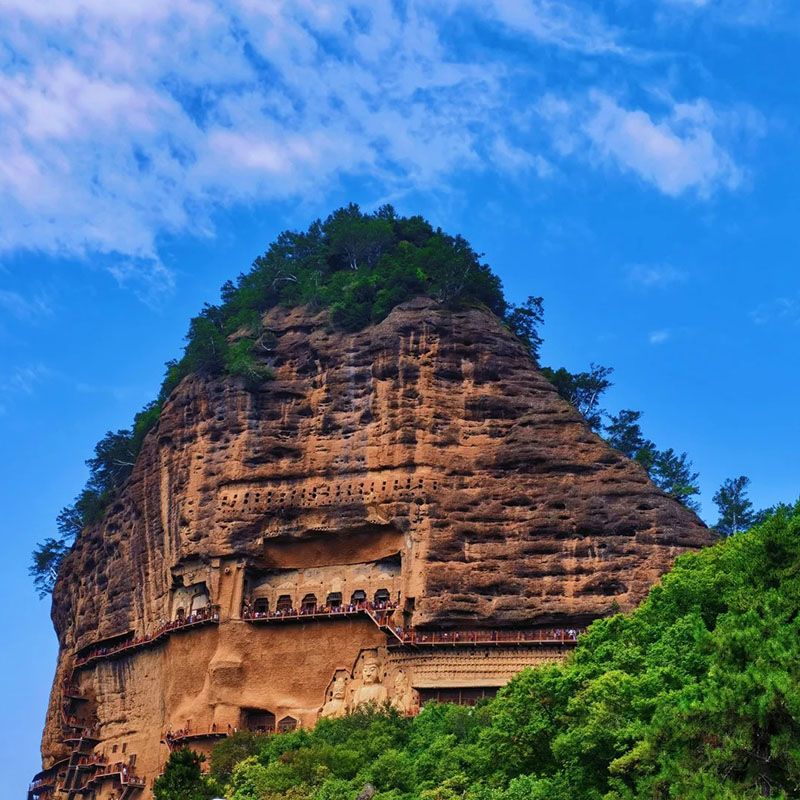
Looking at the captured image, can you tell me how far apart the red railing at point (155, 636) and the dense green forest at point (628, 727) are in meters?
7.38

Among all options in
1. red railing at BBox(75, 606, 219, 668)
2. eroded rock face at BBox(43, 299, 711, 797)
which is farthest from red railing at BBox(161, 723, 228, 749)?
red railing at BBox(75, 606, 219, 668)

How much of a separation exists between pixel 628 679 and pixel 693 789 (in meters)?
6.43

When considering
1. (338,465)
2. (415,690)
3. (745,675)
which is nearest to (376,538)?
(338,465)

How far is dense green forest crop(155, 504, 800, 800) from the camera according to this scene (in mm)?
19797

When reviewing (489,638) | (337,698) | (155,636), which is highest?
(155,636)

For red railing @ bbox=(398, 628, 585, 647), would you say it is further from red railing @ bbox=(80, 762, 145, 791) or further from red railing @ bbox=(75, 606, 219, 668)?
red railing @ bbox=(80, 762, 145, 791)

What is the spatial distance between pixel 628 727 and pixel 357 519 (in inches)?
940

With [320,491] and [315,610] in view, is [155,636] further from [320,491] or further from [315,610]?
[320,491]

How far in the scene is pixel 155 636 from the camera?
165ft

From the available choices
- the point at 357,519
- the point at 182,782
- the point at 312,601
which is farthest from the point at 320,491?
the point at 182,782

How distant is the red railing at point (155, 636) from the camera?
4809 cm

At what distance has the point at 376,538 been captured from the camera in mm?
47750

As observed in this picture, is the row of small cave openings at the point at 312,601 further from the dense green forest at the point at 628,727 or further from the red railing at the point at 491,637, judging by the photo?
the dense green forest at the point at 628,727

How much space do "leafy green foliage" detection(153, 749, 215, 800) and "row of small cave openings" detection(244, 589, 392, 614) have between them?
13.7m
